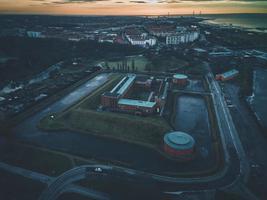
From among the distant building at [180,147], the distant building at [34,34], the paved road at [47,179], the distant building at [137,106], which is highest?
the distant building at [34,34]

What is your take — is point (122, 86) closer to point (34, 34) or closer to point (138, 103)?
point (138, 103)

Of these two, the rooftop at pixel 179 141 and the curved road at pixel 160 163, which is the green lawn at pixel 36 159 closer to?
the curved road at pixel 160 163

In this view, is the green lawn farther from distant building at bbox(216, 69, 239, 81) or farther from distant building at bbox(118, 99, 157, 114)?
distant building at bbox(216, 69, 239, 81)

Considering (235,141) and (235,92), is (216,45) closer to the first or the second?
(235,92)

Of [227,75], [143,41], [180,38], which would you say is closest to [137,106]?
[227,75]


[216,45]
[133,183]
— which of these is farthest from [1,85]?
[216,45]

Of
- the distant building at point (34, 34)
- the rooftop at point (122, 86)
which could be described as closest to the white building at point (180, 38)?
the rooftop at point (122, 86)
